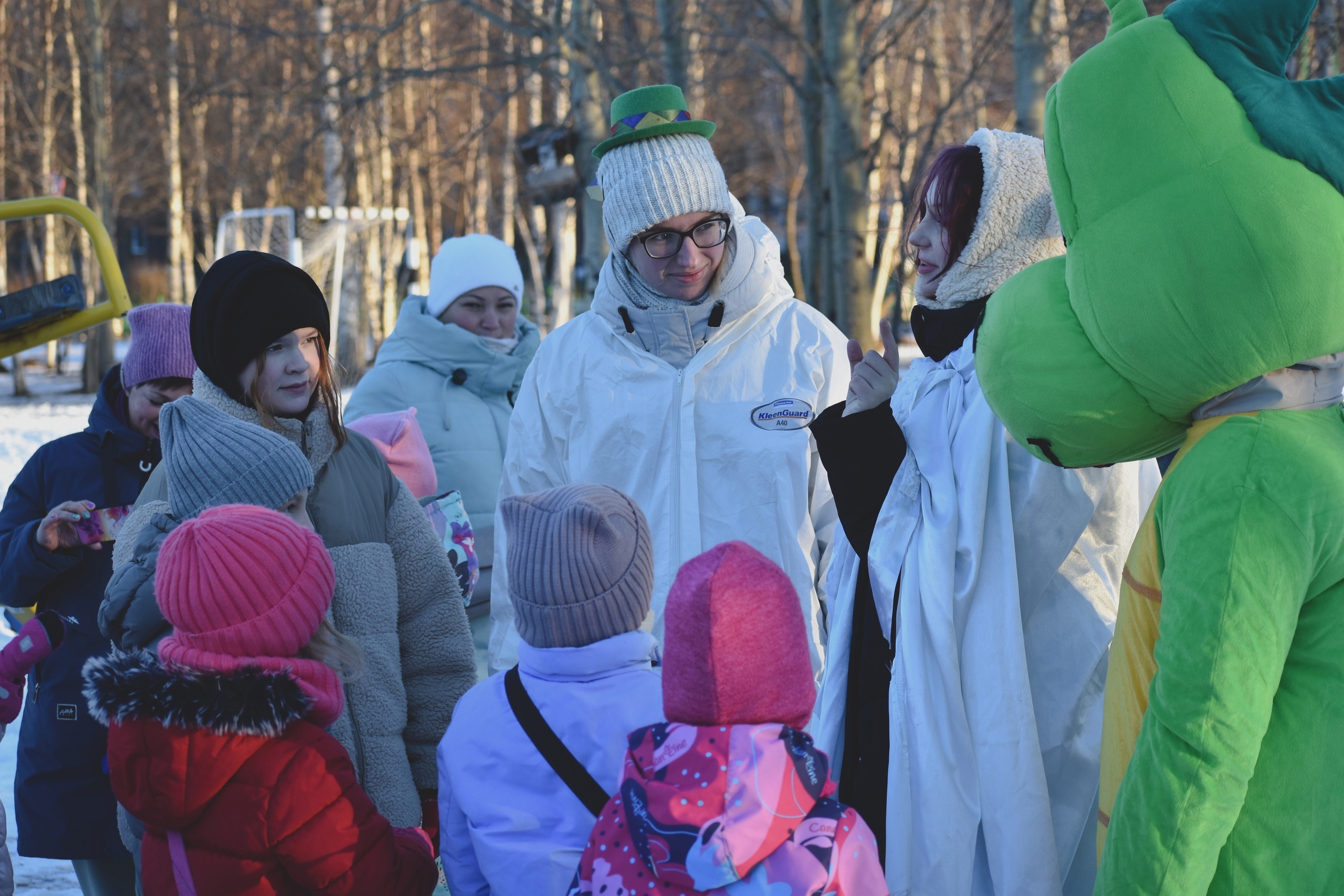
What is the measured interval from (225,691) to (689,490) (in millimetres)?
1180

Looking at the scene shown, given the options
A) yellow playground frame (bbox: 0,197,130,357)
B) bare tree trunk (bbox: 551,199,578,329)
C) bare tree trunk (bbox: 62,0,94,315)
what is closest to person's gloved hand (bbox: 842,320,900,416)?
yellow playground frame (bbox: 0,197,130,357)

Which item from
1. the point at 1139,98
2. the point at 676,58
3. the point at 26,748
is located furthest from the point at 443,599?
the point at 676,58

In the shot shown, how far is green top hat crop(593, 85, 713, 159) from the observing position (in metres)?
2.67

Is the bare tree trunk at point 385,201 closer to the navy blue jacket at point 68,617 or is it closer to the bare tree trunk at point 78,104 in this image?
the bare tree trunk at point 78,104

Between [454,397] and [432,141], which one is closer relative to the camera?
[454,397]

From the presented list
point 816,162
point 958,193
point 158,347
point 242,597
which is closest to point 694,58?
point 816,162

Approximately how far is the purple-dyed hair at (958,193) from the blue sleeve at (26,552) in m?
2.10

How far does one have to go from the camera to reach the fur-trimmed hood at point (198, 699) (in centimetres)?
164

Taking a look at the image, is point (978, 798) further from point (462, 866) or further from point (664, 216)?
point (664, 216)

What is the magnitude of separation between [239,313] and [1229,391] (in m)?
1.77

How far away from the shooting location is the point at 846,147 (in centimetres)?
602

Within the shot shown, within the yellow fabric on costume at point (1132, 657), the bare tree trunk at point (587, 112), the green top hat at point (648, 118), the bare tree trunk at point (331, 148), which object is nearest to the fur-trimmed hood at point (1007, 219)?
the yellow fabric on costume at point (1132, 657)

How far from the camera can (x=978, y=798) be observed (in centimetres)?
179

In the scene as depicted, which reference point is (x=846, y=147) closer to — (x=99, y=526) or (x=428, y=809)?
(x=99, y=526)
